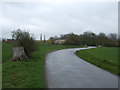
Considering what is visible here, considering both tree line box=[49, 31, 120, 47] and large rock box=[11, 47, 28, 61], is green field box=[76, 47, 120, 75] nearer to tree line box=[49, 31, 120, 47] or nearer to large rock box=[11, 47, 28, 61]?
large rock box=[11, 47, 28, 61]

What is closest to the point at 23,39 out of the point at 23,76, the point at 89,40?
the point at 23,76

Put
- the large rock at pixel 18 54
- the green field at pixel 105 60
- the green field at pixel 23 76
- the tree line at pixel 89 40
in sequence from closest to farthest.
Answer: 1. the green field at pixel 23 76
2. the green field at pixel 105 60
3. the large rock at pixel 18 54
4. the tree line at pixel 89 40

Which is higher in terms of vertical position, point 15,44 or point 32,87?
point 15,44

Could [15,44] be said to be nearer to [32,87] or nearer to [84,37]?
[32,87]

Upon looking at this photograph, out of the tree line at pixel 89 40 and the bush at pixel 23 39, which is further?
the tree line at pixel 89 40

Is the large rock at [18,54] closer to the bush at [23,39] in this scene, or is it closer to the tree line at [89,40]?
the bush at [23,39]

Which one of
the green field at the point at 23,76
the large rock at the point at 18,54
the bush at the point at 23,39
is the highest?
the bush at the point at 23,39

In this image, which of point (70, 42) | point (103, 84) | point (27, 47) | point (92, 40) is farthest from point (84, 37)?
point (103, 84)

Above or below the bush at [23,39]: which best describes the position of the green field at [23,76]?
below

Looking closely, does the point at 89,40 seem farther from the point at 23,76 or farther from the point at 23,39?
the point at 23,76

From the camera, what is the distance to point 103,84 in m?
7.16

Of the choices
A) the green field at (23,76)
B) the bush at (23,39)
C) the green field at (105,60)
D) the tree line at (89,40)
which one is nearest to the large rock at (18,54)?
the bush at (23,39)

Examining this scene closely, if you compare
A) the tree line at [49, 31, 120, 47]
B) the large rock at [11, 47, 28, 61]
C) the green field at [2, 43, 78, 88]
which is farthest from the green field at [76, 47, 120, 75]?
the tree line at [49, 31, 120, 47]

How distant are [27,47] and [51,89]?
13459mm
